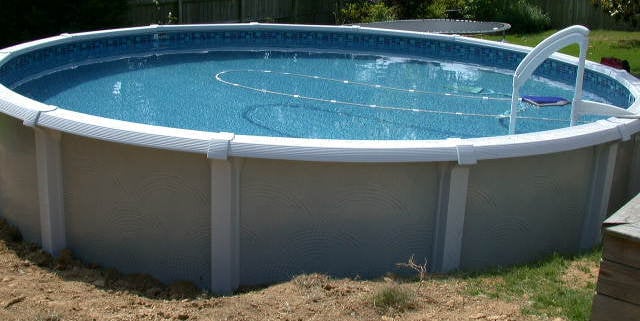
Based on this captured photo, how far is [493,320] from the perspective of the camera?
12.5ft

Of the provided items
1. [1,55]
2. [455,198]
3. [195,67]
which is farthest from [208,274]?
[195,67]

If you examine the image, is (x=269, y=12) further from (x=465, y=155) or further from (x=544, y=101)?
(x=465, y=155)

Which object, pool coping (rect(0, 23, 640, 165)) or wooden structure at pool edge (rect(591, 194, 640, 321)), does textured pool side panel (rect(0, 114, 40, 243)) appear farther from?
wooden structure at pool edge (rect(591, 194, 640, 321))

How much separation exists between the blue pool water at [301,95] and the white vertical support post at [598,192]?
1.98 m

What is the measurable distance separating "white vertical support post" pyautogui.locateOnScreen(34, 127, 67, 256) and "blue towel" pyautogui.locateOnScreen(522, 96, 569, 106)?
5753 mm

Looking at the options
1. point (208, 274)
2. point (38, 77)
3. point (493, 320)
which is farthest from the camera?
point (38, 77)

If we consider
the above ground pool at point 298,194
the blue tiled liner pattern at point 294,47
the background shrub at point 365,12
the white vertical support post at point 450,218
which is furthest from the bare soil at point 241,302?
the background shrub at point 365,12

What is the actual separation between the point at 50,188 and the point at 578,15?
18991 mm

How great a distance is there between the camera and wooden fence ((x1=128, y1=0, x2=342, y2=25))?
16.5 m

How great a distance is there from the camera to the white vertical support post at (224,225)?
475 cm

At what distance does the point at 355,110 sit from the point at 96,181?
153 inches

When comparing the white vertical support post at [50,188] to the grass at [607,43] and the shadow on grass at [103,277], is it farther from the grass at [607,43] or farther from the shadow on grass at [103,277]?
the grass at [607,43]

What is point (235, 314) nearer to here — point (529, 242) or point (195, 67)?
point (529, 242)

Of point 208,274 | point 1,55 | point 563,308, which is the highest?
point 1,55
